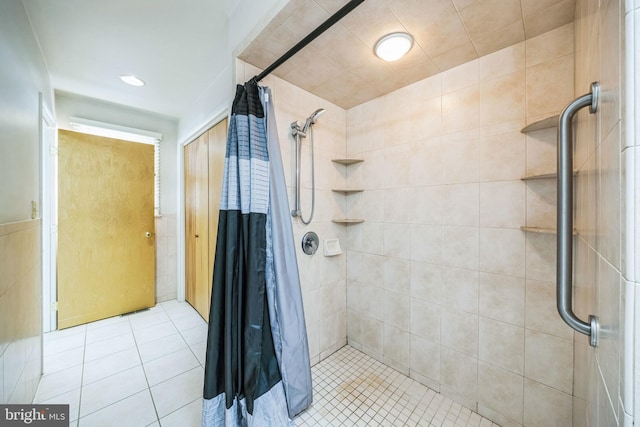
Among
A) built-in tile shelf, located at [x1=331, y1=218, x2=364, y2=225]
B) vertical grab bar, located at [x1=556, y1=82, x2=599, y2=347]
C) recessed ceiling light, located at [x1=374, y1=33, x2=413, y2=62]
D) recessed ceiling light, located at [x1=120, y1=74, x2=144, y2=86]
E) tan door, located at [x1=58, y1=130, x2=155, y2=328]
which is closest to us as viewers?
vertical grab bar, located at [x1=556, y1=82, x2=599, y2=347]

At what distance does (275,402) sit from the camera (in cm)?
120

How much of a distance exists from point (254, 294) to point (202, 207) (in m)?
1.67

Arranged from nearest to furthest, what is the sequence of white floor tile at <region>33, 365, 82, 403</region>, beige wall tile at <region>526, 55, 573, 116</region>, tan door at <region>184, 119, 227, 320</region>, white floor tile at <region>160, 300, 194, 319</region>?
1. beige wall tile at <region>526, 55, 573, 116</region>
2. white floor tile at <region>33, 365, 82, 403</region>
3. tan door at <region>184, 119, 227, 320</region>
4. white floor tile at <region>160, 300, 194, 319</region>

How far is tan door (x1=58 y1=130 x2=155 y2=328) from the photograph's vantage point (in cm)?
234

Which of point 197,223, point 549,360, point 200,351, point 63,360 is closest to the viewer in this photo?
point 549,360

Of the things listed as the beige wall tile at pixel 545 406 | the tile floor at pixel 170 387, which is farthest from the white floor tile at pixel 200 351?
the beige wall tile at pixel 545 406

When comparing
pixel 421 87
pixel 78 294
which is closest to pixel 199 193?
pixel 78 294

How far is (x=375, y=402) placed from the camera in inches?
55.8

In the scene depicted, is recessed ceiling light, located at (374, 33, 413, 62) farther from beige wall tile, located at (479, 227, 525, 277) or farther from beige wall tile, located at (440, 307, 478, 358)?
beige wall tile, located at (440, 307, 478, 358)

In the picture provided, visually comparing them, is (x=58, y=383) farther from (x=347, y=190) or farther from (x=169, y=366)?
(x=347, y=190)

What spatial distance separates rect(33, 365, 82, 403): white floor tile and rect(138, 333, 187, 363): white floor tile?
0.37 meters

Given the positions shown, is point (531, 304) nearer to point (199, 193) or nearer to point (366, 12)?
point (366, 12)

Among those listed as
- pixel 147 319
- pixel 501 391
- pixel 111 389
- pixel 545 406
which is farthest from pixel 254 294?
pixel 147 319

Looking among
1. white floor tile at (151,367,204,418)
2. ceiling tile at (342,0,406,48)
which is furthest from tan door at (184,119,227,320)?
ceiling tile at (342,0,406,48)
